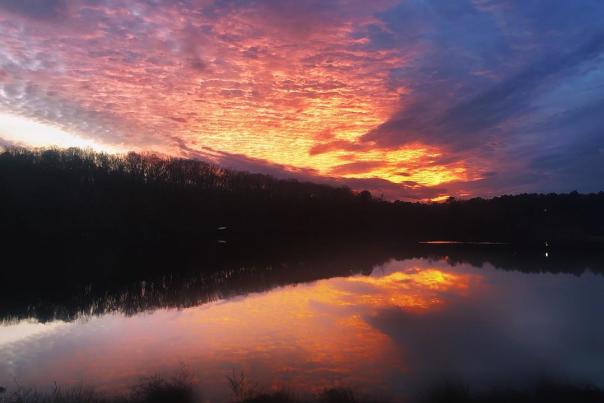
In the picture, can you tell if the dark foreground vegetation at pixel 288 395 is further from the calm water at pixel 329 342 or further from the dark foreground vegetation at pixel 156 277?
the dark foreground vegetation at pixel 156 277

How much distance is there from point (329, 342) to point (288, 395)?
22.9ft

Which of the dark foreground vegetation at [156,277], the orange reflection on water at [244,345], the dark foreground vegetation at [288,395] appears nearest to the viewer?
the dark foreground vegetation at [288,395]

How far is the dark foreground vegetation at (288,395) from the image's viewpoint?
11.0 meters

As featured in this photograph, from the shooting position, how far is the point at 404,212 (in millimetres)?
142750

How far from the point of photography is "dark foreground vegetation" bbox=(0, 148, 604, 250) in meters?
74.4

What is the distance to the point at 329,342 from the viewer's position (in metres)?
18.2

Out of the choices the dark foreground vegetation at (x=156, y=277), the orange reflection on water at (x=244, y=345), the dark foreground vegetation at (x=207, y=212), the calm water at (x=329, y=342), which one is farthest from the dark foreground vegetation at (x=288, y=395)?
the dark foreground vegetation at (x=207, y=212)

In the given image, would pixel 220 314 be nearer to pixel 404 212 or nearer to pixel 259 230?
pixel 259 230

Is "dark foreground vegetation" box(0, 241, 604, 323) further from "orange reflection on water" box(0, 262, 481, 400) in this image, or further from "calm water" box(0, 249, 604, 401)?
"orange reflection on water" box(0, 262, 481, 400)

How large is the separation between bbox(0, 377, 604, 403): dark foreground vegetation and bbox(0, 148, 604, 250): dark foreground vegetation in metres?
63.2

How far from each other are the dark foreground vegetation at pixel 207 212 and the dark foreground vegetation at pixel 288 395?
208 feet

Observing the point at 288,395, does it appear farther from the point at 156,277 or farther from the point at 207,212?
the point at 207,212

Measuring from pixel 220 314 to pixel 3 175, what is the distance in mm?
67895

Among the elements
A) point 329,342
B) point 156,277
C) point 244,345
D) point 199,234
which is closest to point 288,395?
point 244,345
